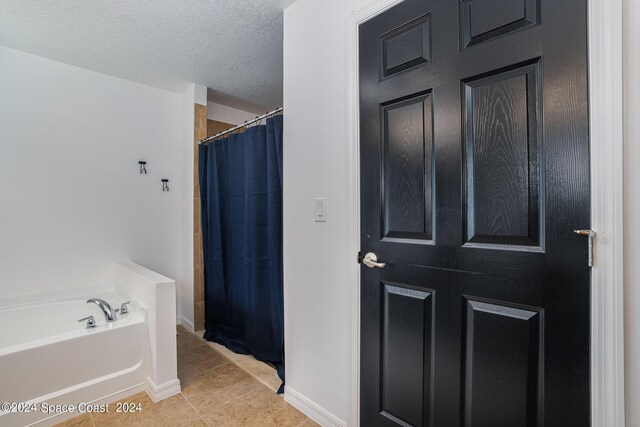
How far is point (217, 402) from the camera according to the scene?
1.75 meters

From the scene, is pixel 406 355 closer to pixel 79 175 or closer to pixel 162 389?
pixel 162 389

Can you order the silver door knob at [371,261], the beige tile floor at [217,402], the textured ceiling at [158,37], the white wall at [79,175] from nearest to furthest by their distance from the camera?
1. the silver door knob at [371,261]
2. the beige tile floor at [217,402]
3. the textured ceiling at [158,37]
4. the white wall at [79,175]

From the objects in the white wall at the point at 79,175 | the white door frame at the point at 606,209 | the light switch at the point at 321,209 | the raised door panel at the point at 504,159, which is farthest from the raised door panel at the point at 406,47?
the white wall at the point at 79,175

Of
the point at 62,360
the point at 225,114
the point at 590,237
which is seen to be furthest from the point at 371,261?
the point at 225,114

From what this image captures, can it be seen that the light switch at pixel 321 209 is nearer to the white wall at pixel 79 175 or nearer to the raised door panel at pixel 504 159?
the raised door panel at pixel 504 159

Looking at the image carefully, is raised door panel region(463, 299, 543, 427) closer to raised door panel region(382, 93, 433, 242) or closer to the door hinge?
the door hinge

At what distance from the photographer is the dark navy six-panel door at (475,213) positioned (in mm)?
839

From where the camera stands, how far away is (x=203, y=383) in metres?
1.95

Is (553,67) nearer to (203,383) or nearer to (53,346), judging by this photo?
(203,383)

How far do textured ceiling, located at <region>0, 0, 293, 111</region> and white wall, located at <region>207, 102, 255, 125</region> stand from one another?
0.45 meters

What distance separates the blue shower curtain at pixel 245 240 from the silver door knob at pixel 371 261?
0.91 m

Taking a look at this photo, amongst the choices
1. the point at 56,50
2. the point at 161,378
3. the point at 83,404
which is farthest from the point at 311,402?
the point at 56,50

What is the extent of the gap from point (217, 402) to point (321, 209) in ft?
4.34

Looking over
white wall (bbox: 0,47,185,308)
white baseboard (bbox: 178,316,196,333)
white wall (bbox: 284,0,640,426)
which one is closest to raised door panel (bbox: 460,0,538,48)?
white wall (bbox: 284,0,640,426)
